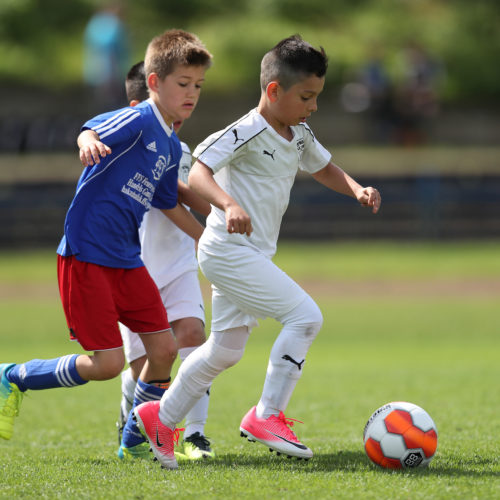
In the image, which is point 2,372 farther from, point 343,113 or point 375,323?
point 343,113

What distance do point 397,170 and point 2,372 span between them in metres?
16.8

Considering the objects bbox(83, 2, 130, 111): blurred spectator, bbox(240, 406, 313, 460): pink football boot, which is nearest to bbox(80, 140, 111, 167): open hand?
bbox(240, 406, 313, 460): pink football boot

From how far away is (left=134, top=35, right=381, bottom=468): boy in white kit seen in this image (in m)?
4.52

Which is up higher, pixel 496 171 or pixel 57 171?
pixel 496 171

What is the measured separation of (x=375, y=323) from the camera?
14.0 metres

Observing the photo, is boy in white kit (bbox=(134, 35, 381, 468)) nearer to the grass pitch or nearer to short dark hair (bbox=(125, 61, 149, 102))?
the grass pitch

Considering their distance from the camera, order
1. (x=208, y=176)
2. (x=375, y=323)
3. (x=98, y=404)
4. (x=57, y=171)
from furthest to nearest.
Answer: (x=57, y=171) < (x=375, y=323) < (x=98, y=404) < (x=208, y=176)

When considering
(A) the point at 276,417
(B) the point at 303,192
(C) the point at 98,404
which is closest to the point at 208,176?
(A) the point at 276,417

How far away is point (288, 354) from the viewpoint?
454 cm

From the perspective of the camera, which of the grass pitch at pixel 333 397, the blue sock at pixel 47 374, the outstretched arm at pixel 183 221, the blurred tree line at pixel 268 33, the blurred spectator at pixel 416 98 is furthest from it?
the blurred tree line at pixel 268 33

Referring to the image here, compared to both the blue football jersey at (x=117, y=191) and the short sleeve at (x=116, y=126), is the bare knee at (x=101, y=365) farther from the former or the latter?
the short sleeve at (x=116, y=126)

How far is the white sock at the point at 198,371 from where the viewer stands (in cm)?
464

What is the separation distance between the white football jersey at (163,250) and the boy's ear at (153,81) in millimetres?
925

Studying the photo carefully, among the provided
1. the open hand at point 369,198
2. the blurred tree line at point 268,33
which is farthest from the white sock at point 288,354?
the blurred tree line at point 268,33
